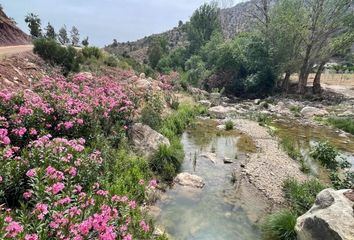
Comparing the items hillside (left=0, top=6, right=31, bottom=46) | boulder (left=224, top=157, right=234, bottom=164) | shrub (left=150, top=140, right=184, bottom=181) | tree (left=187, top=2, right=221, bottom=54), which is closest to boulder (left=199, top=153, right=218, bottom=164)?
boulder (left=224, top=157, right=234, bottom=164)

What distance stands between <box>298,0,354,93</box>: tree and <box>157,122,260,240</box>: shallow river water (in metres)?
25.5

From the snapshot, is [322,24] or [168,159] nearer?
[168,159]

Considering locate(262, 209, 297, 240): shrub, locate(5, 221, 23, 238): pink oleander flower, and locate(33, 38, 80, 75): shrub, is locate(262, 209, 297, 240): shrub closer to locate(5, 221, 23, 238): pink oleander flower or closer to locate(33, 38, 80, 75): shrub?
locate(5, 221, 23, 238): pink oleander flower

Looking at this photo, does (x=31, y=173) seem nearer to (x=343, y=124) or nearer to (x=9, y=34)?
(x=343, y=124)

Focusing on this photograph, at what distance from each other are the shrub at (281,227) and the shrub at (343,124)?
14598 mm

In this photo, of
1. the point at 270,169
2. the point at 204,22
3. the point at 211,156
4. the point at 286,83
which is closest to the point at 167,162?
→ the point at 211,156

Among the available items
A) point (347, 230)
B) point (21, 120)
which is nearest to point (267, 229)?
point (347, 230)

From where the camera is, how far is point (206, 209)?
8727 mm

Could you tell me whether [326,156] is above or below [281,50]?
below

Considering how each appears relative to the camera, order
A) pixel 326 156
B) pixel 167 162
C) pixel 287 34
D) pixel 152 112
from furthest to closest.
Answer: pixel 287 34 < pixel 152 112 < pixel 326 156 < pixel 167 162

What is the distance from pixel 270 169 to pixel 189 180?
3.40 meters

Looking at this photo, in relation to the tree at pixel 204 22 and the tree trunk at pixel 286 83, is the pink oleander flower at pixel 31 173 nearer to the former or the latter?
the tree trunk at pixel 286 83

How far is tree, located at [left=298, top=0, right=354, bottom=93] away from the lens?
32.2m

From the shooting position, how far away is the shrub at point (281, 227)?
23.9ft
